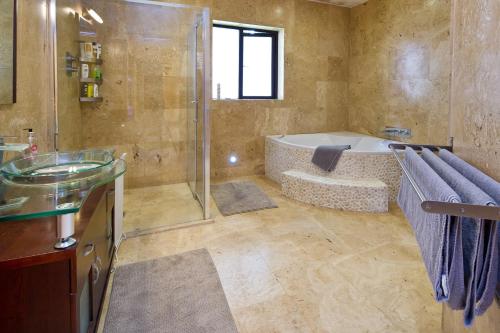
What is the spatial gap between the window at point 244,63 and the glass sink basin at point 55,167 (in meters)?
2.56

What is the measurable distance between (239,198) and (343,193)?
3.61ft

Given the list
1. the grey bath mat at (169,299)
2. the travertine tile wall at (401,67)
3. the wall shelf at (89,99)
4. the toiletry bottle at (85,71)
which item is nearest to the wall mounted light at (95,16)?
the toiletry bottle at (85,71)

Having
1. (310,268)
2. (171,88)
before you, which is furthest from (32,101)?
(310,268)

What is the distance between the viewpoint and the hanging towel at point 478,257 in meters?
0.71

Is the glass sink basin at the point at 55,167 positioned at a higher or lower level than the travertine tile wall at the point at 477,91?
lower

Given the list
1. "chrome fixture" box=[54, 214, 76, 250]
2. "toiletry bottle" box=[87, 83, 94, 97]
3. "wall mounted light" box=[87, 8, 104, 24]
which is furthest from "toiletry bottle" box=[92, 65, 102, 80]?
"chrome fixture" box=[54, 214, 76, 250]

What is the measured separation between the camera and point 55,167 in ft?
5.00

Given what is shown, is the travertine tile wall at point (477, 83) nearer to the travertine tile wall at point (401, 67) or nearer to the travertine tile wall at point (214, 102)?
the travertine tile wall at point (401, 67)

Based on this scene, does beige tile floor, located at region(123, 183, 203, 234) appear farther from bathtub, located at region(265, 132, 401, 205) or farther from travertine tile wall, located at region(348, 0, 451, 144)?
travertine tile wall, located at region(348, 0, 451, 144)

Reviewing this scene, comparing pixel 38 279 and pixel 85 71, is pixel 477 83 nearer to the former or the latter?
pixel 38 279

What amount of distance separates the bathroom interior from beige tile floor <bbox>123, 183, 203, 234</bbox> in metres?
0.03

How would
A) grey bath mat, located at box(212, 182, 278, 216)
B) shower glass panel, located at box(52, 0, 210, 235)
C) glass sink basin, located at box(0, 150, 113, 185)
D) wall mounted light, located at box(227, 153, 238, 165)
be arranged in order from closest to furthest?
glass sink basin, located at box(0, 150, 113, 185) < shower glass panel, located at box(52, 0, 210, 235) < grey bath mat, located at box(212, 182, 278, 216) < wall mounted light, located at box(227, 153, 238, 165)

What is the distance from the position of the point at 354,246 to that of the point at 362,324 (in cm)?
86

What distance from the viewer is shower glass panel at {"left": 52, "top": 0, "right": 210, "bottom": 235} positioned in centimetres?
288
